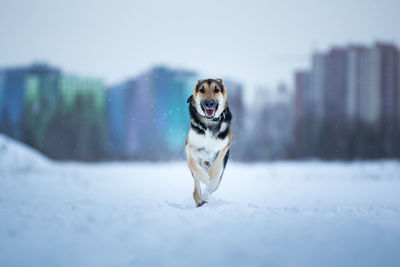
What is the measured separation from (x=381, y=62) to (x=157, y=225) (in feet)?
103

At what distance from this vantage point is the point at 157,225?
12.9 ft

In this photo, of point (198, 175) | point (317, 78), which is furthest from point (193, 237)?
point (317, 78)

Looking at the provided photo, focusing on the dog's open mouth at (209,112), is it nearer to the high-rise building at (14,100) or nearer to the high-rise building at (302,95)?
the high-rise building at (302,95)

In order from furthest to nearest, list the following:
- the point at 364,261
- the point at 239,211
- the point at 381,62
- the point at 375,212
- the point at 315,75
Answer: the point at 315,75 → the point at 381,62 → the point at 375,212 → the point at 239,211 → the point at 364,261

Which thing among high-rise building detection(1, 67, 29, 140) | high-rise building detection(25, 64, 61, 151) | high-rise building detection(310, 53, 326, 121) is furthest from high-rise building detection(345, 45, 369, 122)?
high-rise building detection(1, 67, 29, 140)

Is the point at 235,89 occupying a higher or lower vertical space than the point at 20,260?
higher

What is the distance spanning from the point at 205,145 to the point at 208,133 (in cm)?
22

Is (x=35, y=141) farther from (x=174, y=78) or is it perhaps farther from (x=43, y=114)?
(x=174, y=78)

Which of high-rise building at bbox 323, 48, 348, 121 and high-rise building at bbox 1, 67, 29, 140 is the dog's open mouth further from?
high-rise building at bbox 1, 67, 29, 140

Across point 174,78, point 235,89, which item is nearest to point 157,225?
point 235,89

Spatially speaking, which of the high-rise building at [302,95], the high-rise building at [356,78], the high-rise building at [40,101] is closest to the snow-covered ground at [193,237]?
the high-rise building at [302,95]

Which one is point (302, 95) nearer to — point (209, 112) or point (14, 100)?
point (209, 112)

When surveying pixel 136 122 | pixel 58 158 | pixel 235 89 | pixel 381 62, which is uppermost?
pixel 381 62

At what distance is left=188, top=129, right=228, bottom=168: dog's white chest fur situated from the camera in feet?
18.1
